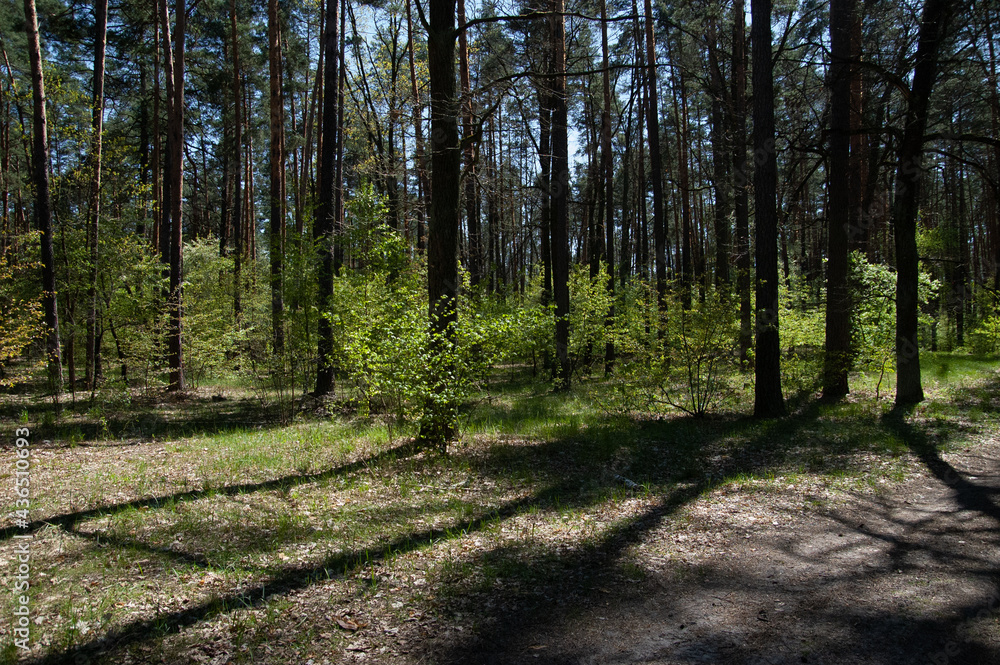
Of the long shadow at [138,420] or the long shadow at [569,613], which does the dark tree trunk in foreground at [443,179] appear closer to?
the long shadow at [569,613]

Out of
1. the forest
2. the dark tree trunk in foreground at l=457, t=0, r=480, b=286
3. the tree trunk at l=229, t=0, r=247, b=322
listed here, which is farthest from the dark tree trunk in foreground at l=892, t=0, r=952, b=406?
the tree trunk at l=229, t=0, r=247, b=322

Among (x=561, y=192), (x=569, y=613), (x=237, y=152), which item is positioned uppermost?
(x=237, y=152)

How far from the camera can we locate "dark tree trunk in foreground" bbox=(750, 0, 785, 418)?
898 centimetres

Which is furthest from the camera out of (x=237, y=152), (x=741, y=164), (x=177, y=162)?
(x=237, y=152)

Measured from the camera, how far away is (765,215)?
30.0ft

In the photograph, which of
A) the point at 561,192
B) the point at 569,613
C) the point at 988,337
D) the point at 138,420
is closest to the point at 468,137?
the point at 569,613

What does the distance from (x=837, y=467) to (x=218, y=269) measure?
17983 millimetres

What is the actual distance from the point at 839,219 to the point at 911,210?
3.94 feet

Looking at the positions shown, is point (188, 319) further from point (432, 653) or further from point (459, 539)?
point (432, 653)

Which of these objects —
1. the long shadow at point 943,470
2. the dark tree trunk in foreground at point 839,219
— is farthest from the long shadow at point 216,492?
the dark tree trunk in foreground at point 839,219

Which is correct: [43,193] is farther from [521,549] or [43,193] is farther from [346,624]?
[521,549]

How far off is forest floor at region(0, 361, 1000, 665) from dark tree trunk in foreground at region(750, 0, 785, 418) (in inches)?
47.6

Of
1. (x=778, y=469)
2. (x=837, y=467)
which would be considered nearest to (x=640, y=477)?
(x=778, y=469)

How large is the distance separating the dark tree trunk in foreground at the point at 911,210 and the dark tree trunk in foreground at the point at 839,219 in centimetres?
89
